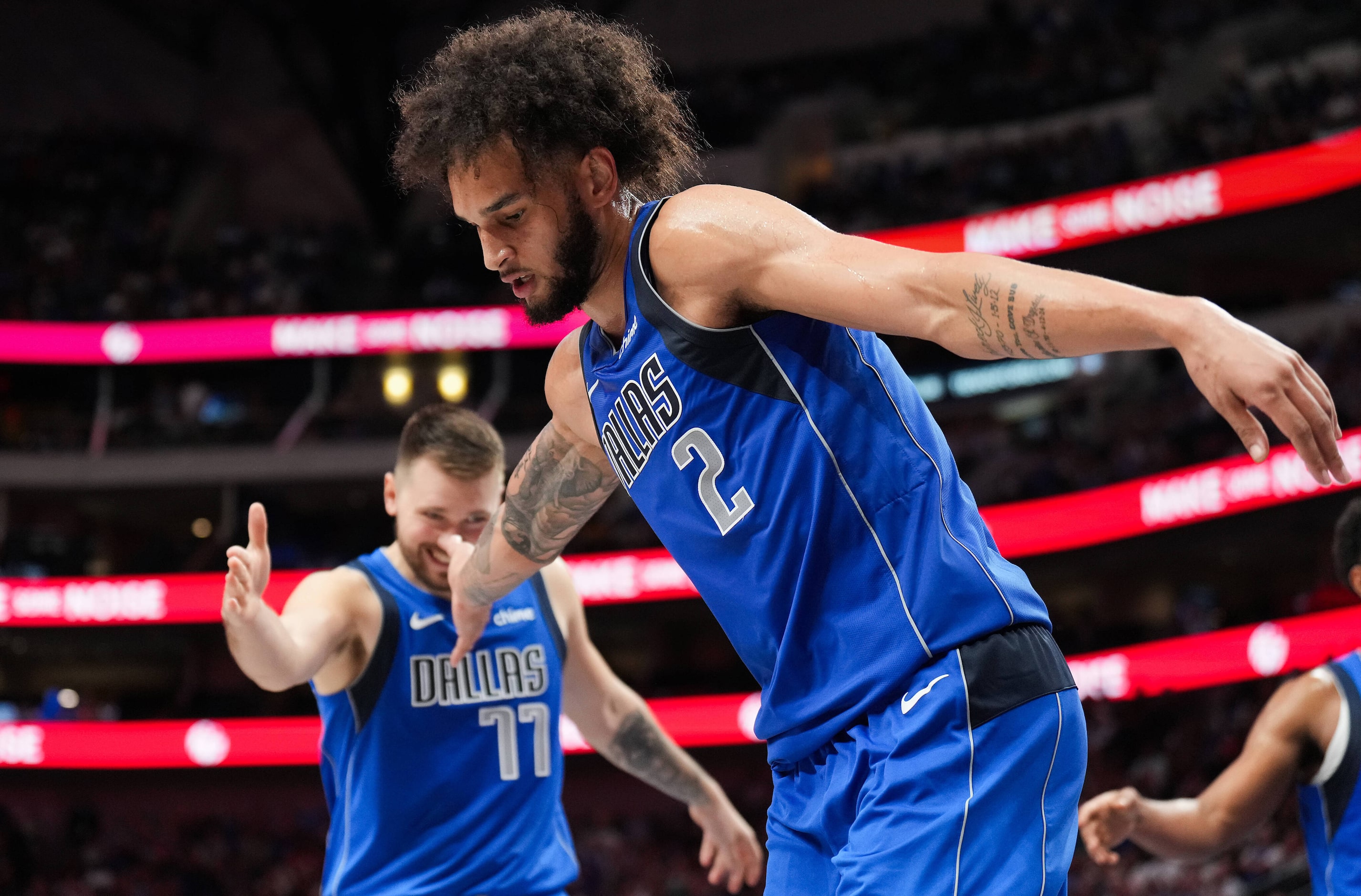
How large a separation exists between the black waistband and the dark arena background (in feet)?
25.0

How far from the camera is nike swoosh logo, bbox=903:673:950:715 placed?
2148mm

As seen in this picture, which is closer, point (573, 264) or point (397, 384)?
point (573, 264)

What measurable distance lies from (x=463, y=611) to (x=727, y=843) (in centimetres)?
124

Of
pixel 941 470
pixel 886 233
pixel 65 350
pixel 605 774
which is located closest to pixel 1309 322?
pixel 886 233

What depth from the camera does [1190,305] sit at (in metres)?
1.77

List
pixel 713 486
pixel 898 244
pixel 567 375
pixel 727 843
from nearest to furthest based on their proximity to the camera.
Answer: pixel 713 486
pixel 567 375
pixel 727 843
pixel 898 244

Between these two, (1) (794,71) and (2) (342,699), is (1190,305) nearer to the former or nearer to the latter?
(2) (342,699)

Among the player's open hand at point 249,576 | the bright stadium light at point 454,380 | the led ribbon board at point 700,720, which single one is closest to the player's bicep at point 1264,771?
the player's open hand at point 249,576

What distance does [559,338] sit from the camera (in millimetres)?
19094

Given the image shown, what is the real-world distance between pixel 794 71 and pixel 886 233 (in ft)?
28.4

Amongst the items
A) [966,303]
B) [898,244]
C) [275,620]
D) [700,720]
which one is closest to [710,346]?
[966,303]

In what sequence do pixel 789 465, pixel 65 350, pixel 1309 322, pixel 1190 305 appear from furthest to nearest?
pixel 65 350 < pixel 1309 322 < pixel 789 465 < pixel 1190 305

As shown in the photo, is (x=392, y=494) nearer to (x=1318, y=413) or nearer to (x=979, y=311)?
(x=979, y=311)

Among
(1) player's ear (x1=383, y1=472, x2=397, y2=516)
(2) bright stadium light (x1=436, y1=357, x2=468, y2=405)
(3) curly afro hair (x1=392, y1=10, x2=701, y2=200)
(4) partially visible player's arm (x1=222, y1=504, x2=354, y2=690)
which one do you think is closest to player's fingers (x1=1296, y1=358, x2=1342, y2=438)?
(3) curly afro hair (x1=392, y1=10, x2=701, y2=200)
